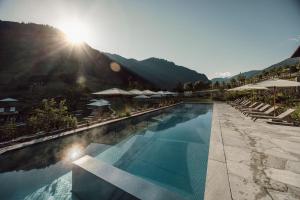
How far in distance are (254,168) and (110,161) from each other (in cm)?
432

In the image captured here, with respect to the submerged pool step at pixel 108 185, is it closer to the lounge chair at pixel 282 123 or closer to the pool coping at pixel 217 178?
the pool coping at pixel 217 178

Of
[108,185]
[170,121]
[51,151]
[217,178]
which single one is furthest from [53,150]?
[170,121]

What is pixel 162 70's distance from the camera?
163500 millimetres

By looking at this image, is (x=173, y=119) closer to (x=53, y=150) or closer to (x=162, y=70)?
(x=53, y=150)

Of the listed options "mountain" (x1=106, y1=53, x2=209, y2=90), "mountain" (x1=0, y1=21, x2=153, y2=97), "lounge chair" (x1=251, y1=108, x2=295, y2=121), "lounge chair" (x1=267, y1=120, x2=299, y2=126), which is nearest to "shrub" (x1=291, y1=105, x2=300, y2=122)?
"lounge chair" (x1=251, y1=108, x2=295, y2=121)

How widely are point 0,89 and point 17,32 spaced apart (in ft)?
135

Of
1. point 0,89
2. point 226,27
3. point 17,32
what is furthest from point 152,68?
point 226,27

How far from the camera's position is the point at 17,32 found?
6394 centimetres

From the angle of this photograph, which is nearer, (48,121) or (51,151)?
(51,151)

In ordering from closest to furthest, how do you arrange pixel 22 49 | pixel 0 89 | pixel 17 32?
pixel 0 89 → pixel 22 49 → pixel 17 32

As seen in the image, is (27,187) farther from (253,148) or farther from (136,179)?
(253,148)

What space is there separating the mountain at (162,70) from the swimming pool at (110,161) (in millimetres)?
126585

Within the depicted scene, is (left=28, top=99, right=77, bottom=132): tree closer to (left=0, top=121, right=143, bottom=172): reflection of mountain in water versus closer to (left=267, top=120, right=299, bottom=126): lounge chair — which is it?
(left=0, top=121, right=143, bottom=172): reflection of mountain in water

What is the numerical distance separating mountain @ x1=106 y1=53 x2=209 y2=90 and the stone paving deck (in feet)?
421
